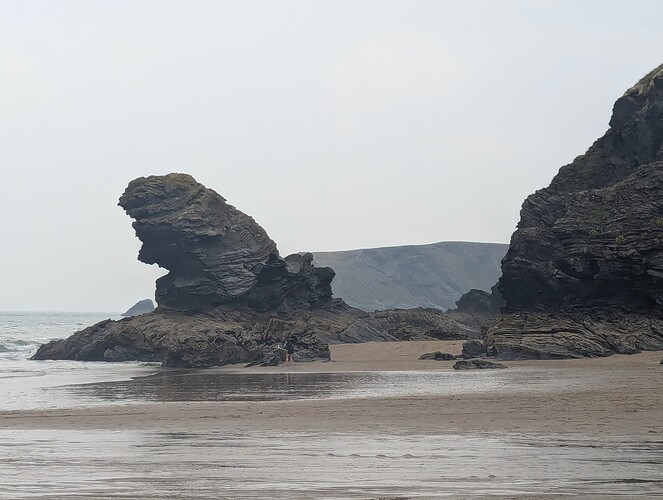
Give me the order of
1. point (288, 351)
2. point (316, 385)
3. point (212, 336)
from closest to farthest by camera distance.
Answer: point (316, 385), point (288, 351), point (212, 336)

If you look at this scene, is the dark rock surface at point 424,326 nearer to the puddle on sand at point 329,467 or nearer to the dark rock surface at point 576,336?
the dark rock surface at point 576,336

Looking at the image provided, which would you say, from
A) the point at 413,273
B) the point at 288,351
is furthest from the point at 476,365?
the point at 413,273

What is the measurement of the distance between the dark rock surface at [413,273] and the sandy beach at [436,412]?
122285 millimetres

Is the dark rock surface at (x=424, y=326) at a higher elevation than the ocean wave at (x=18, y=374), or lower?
higher

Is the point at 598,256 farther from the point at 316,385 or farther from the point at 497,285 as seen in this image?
the point at 316,385

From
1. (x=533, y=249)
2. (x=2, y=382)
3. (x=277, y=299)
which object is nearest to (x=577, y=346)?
(x=533, y=249)

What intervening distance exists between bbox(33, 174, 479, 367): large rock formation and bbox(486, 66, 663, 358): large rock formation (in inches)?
514

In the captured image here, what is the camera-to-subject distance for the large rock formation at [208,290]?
5012cm

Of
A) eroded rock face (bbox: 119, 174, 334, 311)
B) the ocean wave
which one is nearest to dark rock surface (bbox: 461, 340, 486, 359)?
the ocean wave

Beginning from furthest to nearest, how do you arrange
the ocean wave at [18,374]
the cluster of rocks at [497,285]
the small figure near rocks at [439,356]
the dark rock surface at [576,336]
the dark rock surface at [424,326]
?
the dark rock surface at [424,326]
the small figure near rocks at [439,356]
the ocean wave at [18,374]
the cluster of rocks at [497,285]
the dark rock surface at [576,336]

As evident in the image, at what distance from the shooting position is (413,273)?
16088 centimetres

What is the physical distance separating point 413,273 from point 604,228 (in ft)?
410

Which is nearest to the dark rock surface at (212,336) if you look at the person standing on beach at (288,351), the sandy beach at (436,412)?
the person standing on beach at (288,351)

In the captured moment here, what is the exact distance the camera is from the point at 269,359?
37.9 metres
